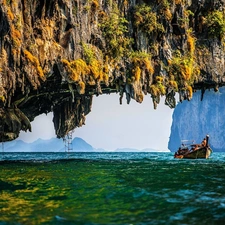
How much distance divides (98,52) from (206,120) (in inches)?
6369

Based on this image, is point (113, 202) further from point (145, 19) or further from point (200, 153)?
Answer: point (200, 153)

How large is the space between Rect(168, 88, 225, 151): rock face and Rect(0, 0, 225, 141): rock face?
453ft

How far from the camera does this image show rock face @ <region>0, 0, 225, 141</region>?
23.2 metres

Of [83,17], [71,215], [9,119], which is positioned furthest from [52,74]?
[71,215]

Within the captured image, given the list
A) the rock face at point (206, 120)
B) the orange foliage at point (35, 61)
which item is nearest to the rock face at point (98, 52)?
the orange foliage at point (35, 61)

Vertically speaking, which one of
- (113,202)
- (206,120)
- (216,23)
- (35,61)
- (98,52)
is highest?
(216,23)

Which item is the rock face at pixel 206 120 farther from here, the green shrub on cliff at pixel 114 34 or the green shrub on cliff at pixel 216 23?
the green shrub on cliff at pixel 114 34

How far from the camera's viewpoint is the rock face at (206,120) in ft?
567

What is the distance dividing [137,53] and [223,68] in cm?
1025

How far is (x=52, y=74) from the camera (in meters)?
25.8

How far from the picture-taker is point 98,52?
90.7 ft

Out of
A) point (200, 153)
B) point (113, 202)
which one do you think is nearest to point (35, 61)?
point (113, 202)

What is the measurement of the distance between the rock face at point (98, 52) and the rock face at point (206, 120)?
138 metres

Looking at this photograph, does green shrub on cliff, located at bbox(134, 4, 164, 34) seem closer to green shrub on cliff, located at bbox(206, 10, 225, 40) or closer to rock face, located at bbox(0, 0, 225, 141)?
rock face, located at bbox(0, 0, 225, 141)
